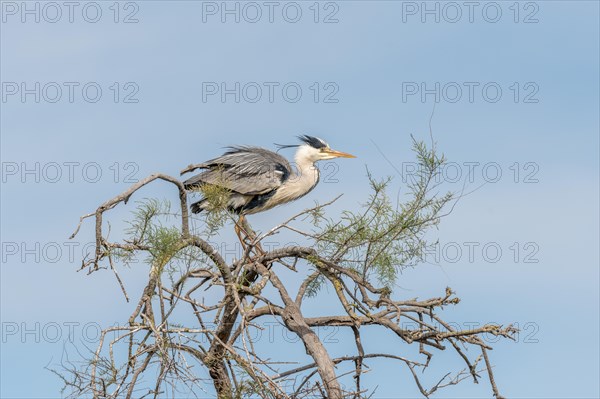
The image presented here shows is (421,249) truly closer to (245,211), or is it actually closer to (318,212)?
(318,212)

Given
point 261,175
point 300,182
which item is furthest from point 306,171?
point 261,175

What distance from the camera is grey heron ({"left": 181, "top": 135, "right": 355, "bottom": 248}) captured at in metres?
10.5

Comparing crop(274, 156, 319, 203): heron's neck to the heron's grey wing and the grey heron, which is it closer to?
the grey heron

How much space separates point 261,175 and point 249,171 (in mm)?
169

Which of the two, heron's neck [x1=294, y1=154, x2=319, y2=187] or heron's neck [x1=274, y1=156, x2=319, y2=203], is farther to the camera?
heron's neck [x1=294, y1=154, x2=319, y2=187]

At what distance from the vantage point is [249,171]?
1105 centimetres

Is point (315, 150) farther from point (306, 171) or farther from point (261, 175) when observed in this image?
point (261, 175)

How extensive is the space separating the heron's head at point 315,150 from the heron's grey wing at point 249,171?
722 mm

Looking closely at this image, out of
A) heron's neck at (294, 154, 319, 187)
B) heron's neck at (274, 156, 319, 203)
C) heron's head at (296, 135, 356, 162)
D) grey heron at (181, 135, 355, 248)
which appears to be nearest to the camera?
grey heron at (181, 135, 355, 248)

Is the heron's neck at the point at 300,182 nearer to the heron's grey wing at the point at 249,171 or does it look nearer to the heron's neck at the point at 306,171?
the heron's neck at the point at 306,171

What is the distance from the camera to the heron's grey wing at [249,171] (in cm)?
1054

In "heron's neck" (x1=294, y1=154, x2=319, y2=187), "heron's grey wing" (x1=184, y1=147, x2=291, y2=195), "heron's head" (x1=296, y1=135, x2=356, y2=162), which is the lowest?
"heron's grey wing" (x1=184, y1=147, x2=291, y2=195)

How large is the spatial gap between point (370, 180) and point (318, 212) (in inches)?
18.6

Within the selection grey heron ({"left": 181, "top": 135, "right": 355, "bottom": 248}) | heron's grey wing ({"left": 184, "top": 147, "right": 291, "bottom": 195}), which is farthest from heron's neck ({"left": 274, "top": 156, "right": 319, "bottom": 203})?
heron's grey wing ({"left": 184, "top": 147, "right": 291, "bottom": 195})
